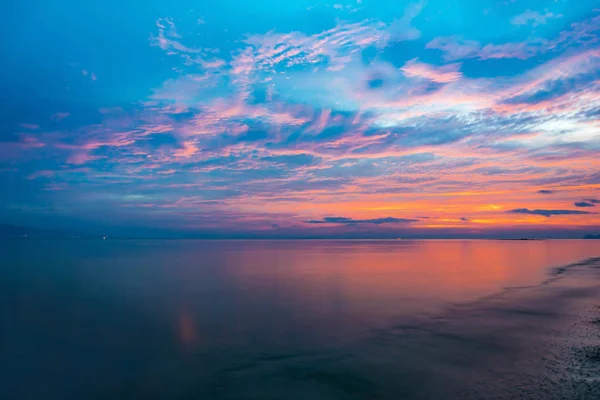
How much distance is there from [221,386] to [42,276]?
50.4m

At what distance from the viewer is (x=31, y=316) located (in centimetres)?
2909

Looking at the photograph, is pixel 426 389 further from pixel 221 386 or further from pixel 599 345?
pixel 599 345

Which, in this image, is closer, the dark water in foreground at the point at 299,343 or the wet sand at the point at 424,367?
the wet sand at the point at 424,367

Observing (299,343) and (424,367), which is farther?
(299,343)

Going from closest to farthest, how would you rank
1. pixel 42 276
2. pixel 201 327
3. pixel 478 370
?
pixel 478 370 < pixel 201 327 < pixel 42 276

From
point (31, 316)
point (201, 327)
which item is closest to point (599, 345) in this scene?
point (201, 327)

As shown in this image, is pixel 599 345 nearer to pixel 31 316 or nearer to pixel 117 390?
pixel 117 390

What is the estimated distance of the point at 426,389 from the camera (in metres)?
15.1

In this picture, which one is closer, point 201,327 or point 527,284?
point 201,327

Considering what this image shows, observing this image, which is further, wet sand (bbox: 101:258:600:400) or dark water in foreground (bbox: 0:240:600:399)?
dark water in foreground (bbox: 0:240:600:399)

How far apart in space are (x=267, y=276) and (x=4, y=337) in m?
35.3

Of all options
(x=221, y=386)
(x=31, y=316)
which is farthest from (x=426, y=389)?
(x=31, y=316)

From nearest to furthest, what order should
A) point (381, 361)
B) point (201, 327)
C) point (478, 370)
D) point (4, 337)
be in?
point (478, 370)
point (381, 361)
point (4, 337)
point (201, 327)

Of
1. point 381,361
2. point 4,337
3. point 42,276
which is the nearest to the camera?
point 381,361
